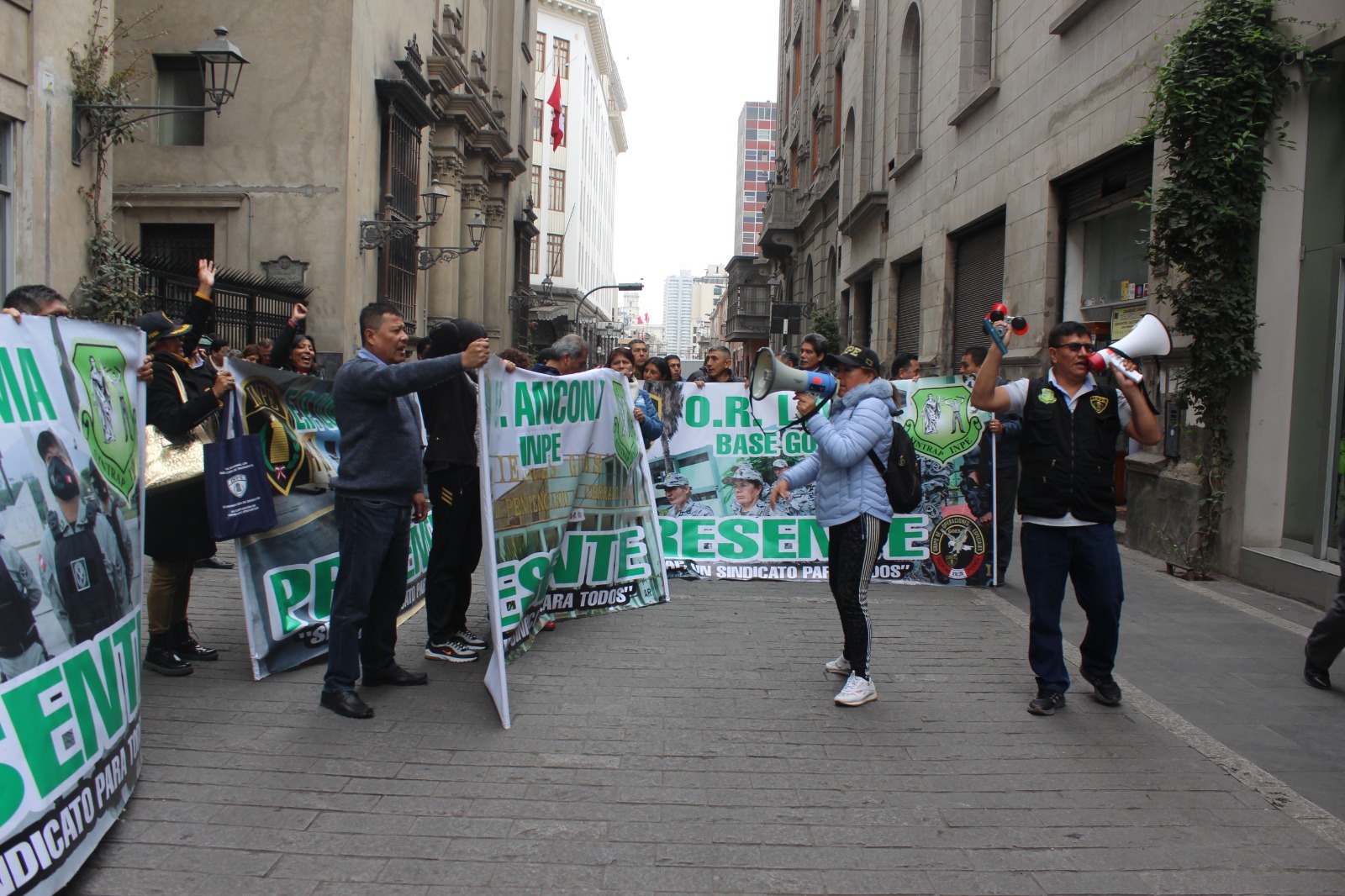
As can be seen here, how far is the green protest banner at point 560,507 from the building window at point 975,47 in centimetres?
1218

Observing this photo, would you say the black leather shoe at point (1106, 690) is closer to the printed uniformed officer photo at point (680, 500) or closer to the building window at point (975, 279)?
the printed uniformed officer photo at point (680, 500)

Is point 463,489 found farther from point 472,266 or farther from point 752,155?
point 752,155

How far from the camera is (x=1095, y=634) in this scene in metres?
5.36

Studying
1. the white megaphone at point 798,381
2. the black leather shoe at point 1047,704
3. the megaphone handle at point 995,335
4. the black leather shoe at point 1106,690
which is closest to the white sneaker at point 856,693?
the black leather shoe at point 1047,704

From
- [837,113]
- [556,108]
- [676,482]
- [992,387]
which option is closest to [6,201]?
[676,482]

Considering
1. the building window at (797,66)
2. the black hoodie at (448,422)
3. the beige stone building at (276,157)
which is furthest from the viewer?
the building window at (797,66)

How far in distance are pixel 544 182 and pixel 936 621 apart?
62.4 meters

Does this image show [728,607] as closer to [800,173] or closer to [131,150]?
[131,150]

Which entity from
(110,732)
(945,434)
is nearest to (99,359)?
(110,732)

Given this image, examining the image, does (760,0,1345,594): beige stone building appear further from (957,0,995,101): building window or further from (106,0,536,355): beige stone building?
(106,0,536,355): beige stone building

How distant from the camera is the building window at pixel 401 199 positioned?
754 inches

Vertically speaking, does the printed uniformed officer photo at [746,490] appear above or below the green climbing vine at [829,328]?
below

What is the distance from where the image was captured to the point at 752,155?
5271 inches

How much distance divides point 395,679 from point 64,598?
2436 mm
